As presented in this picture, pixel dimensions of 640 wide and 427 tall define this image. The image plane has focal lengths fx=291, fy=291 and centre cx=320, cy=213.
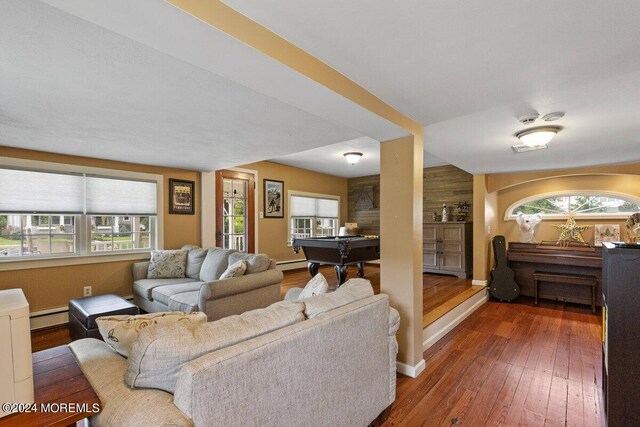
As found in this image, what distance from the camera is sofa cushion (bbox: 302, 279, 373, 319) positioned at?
61.6 inches

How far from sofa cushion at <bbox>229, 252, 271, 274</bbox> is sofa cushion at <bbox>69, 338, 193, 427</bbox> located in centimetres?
207

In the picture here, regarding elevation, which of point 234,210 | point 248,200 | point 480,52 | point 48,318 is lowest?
point 48,318

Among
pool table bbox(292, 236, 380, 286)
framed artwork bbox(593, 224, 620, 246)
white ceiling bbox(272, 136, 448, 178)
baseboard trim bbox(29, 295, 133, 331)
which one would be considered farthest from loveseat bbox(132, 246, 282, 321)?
framed artwork bbox(593, 224, 620, 246)

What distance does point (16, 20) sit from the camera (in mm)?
1280

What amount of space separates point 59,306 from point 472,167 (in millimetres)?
5885

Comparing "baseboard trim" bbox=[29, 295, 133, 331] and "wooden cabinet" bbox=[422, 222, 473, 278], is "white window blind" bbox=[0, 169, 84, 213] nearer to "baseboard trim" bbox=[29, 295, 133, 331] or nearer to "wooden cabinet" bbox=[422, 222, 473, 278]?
"baseboard trim" bbox=[29, 295, 133, 331]

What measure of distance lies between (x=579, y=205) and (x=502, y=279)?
1776 millimetres

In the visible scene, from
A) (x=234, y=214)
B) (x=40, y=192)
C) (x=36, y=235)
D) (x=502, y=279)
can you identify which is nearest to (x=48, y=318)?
(x=36, y=235)

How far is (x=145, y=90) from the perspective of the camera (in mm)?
1981

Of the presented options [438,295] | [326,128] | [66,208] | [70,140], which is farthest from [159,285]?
[438,295]

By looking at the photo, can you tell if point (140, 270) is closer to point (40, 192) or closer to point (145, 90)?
point (40, 192)

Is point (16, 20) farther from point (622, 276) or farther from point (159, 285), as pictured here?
point (622, 276)

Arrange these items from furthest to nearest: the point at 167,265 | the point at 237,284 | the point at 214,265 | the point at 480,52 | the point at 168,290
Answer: the point at 167,265 < the point at 214,265 < the point at 168,290 < the point at 237,284 < the point at 480,52

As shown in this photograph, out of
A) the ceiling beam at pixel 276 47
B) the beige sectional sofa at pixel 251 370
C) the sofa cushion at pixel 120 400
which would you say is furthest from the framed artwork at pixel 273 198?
the sofa cushion at pixel 120 400
